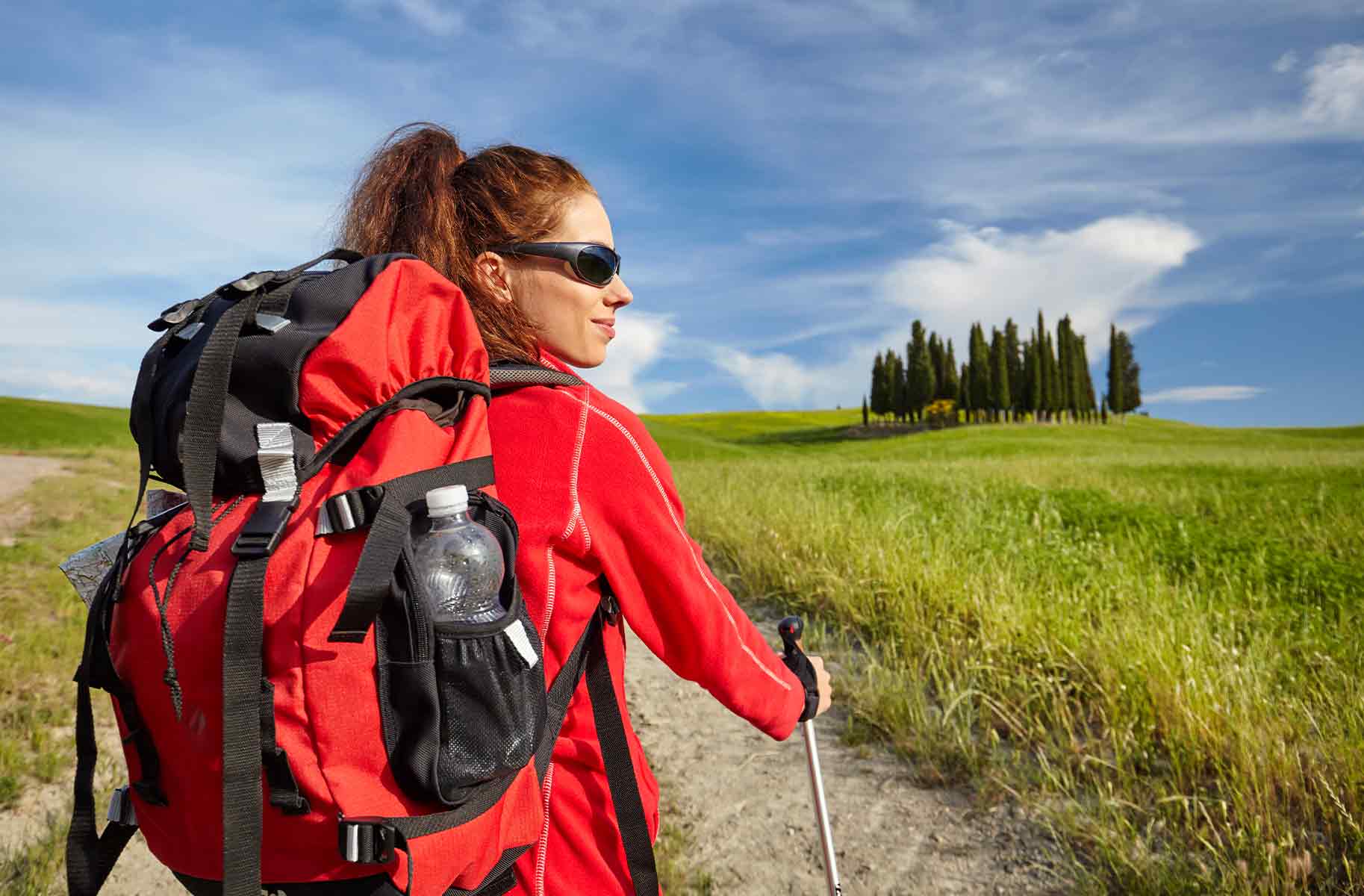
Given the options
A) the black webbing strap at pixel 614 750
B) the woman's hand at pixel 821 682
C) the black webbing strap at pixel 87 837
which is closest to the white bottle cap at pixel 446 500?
the black webbing strap at pixel 614 750

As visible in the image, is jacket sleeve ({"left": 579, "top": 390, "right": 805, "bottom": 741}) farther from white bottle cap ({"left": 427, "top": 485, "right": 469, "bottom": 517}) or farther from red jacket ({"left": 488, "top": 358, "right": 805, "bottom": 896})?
white bottle cap ({"left": 427, "top": 485, "right": 469, "bottom": 517})

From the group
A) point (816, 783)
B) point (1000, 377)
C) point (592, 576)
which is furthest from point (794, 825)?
point (1000, 377)

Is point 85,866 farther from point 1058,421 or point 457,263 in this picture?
point 1058,421

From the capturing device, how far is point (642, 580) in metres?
1.56

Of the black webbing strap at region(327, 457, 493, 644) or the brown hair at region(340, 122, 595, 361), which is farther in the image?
the brown hair at region(340, 122, 595, 361)

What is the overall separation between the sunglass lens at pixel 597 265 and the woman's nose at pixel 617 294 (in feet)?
0.10

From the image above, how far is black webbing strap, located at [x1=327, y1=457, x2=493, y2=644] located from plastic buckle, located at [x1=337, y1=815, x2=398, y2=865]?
0.28 m

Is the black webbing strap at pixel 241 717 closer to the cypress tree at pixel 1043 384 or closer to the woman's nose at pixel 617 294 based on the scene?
the woman's nose at pixel 617 294

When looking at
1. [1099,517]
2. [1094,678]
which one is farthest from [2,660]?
[1099,517]

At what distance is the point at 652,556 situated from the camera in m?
1.51

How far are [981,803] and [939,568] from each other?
2.29 m

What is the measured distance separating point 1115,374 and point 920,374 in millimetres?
18446

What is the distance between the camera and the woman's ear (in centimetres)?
184

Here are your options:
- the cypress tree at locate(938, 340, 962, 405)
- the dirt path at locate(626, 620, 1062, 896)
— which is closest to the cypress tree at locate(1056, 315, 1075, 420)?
the cypress tree at locate(938, 340, 962, 405)
